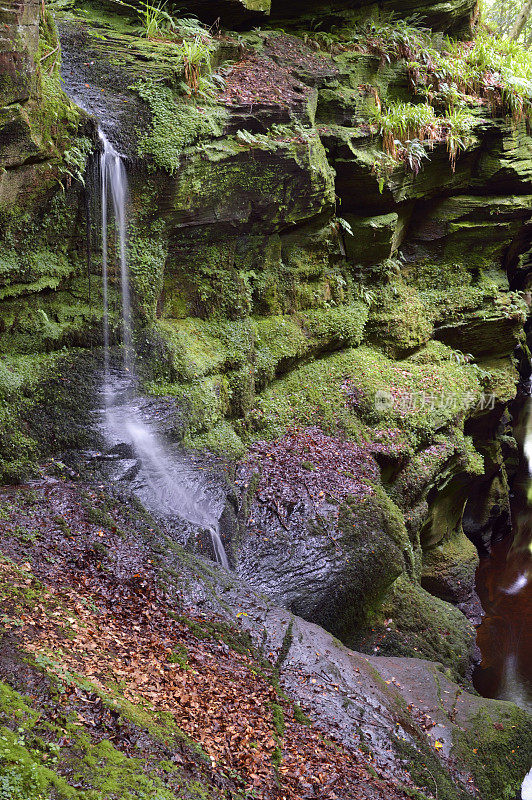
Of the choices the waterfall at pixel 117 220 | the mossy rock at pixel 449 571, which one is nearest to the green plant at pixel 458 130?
the waterfall at pixel 117 220

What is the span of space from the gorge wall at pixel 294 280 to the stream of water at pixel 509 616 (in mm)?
524

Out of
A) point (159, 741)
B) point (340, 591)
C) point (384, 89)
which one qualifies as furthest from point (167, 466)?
point (384, 89)

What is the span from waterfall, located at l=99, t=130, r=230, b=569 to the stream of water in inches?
214

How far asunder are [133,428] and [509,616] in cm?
841

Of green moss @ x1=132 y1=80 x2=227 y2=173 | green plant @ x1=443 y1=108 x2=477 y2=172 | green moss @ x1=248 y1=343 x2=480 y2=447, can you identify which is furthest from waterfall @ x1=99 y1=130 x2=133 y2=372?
green plant @ x1=443 y1=108 x2=477 y2=172

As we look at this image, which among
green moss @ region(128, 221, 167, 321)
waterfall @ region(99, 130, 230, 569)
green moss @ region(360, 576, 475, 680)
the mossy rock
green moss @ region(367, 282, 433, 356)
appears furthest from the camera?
green moss @ region(367, 282, 433, 356)

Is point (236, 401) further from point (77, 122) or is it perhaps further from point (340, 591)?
point (77, 122)

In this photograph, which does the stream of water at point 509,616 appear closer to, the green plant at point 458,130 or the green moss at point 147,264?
the green moss at point 147,264

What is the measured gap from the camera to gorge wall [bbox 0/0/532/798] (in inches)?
289

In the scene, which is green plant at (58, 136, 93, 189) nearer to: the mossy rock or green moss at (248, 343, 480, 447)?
green moss at (248, 343, 480, 447)

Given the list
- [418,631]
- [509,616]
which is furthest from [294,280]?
[509,616]

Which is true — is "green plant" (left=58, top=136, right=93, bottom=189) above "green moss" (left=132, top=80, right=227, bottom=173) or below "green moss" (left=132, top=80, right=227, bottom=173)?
below

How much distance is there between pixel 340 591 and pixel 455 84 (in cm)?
1074

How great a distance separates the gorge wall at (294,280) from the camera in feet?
24.1
